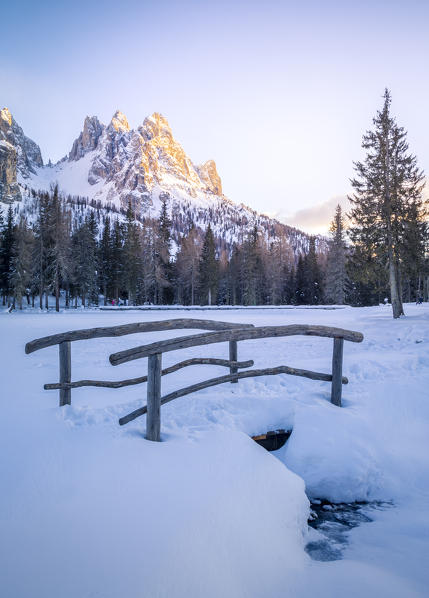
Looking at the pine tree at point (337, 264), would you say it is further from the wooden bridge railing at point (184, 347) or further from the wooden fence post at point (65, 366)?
the wooden fence post at point (65, 366)

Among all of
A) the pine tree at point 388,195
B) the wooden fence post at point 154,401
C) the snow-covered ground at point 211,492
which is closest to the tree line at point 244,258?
the pine tree at point 388,195

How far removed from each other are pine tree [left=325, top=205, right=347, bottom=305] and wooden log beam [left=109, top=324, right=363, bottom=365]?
158 ft

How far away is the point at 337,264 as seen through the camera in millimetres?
51500

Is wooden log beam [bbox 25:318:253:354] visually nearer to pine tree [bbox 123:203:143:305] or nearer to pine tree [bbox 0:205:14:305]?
pine tree [bbox 123:203:143:305]

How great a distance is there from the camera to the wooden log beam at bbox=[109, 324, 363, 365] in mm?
4461

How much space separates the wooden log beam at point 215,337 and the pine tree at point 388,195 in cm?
1885

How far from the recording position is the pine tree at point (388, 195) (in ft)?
73.3

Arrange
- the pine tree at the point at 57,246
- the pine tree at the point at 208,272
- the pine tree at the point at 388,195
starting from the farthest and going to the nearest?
the pine tree at the point at 208,272
the pine tree at the point at 57,246
the pine tree at the point at 388,195

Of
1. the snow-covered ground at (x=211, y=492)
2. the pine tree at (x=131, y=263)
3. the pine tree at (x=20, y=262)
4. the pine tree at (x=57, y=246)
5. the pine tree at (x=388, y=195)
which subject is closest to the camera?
the snow-covered ground at (x=211, y=492)

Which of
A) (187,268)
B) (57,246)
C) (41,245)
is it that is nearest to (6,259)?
(41,245)

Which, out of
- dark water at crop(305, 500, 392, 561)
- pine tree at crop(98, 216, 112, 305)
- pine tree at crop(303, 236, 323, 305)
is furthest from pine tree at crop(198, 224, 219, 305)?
dark water at crop(305, 500, 392, 561)

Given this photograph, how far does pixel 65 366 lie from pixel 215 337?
9.41ft

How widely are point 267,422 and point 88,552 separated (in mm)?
3669

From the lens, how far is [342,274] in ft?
168
